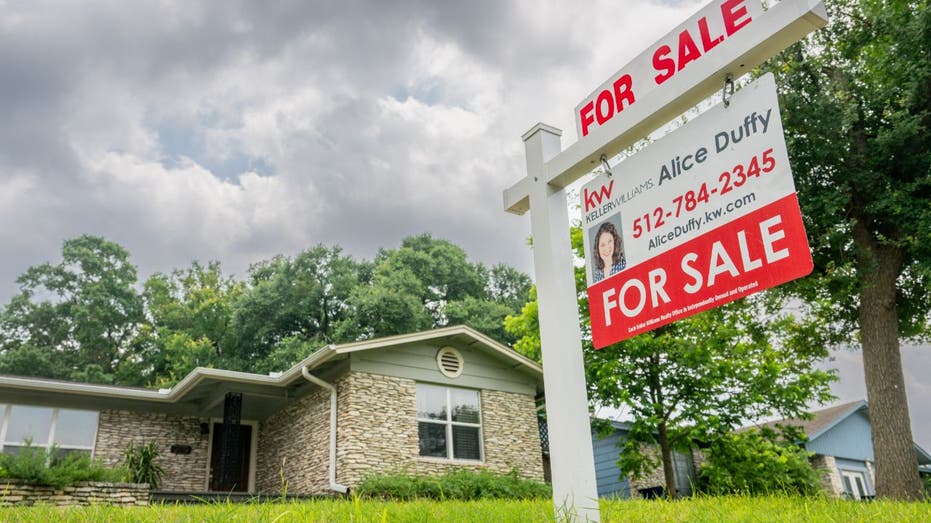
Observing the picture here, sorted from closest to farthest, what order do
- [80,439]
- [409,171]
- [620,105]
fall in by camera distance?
[620,105] < [80,439] < [409,171]

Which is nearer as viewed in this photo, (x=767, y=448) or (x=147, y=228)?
(x=767, y=448)

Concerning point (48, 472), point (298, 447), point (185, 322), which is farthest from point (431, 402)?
point (185, 322)

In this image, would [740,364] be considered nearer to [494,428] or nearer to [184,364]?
[494,428]

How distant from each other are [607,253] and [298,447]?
12635 millimetres

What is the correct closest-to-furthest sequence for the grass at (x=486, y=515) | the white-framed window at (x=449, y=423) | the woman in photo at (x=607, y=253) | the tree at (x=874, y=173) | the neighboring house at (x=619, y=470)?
the woman in photo at (x=607, y=253), the grass at (x=486, y=515), the tree at (x=874, y=173), the white-framed window at (x=449, y=423), the neighboring house at (x=619, y=470)

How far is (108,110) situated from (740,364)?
25.7 m

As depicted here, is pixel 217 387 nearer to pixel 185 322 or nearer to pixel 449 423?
pixel 449 423

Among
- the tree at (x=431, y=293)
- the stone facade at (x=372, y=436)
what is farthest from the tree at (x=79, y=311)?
the stone facade at (x=372, y=436)

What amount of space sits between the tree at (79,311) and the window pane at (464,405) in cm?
2117

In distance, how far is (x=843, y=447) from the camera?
2359 centimetres

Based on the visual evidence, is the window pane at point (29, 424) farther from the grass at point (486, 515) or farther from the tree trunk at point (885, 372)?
the tree trunk at point (885, 372)

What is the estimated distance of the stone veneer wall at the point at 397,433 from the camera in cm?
1290

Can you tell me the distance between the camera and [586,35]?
10930 millimetres

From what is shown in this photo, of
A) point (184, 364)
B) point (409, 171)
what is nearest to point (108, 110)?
point (184, 364)
